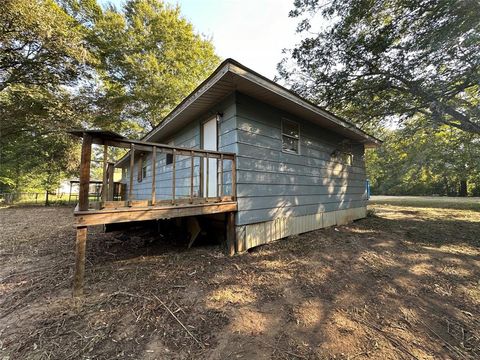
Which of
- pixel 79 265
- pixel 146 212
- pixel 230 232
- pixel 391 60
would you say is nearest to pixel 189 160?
pixel 230 232

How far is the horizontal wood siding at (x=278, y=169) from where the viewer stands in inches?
171

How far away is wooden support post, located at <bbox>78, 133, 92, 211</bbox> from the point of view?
8.43 ft

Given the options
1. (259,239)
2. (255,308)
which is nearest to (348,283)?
(255,308)

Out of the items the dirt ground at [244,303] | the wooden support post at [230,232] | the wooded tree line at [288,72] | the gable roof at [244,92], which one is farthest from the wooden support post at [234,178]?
the wooded tree line at [288,72]

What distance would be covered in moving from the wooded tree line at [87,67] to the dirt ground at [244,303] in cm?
920

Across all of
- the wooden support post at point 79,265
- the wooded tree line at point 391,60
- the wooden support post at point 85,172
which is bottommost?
the wooden support post at point 79,265

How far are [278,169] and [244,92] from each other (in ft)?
6.16

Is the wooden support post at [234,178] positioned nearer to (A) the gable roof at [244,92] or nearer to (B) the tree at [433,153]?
(A) the gable roof at [244,92]

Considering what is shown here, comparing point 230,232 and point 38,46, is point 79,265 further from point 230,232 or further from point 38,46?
point 38,46

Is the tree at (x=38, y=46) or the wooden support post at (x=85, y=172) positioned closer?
the wooden support post at (x=85, y=172)

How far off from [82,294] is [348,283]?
3625 millimetres

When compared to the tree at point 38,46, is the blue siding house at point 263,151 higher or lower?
lower

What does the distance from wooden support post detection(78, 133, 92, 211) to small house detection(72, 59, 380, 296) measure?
0.04 ft

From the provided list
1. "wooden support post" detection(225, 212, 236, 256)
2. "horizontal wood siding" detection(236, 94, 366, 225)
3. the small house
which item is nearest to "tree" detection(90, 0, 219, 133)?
the small house
